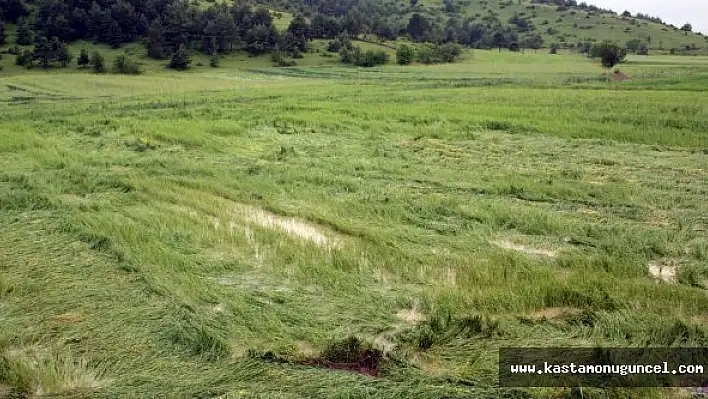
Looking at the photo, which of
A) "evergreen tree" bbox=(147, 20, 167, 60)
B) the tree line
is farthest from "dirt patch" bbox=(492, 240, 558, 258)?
"evergreen tree" bbox=(147, 20, 167, 60)

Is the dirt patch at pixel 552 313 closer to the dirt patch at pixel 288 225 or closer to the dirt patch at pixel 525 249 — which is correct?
the dirt patch at pixel 525 249

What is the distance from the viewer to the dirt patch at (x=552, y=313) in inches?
197

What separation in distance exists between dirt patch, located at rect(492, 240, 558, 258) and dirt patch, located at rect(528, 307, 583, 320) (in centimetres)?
150

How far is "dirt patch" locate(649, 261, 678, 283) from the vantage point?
5906mm

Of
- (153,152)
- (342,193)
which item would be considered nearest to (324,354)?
(342,193)

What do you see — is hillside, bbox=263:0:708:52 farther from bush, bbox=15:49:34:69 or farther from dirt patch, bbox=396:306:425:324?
dirt patch, bbox=396:306:425:324

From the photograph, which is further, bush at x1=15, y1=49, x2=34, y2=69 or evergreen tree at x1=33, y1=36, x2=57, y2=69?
evergreen tree at x1=33, y1=36, x2=57, y2=69

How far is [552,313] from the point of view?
5129 mm

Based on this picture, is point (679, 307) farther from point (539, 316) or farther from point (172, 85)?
point (172, 85)

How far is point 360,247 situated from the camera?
6.78 metres

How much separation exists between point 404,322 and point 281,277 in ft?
5.68

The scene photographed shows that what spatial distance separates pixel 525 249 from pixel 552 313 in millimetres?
1817

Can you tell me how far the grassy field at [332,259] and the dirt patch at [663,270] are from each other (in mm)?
33

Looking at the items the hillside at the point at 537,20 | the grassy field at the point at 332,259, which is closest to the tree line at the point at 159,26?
the hillside at the point at 537,20
